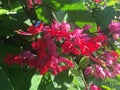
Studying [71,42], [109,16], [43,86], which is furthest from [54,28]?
[109,16]

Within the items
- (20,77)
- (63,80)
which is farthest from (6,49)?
(63,80)

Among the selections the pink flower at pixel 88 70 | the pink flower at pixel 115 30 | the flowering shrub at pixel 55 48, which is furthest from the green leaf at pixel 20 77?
the pink flower at pixel 115 30

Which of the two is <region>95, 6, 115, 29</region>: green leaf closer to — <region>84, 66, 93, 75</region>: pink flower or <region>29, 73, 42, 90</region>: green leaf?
<region>84, 66, 93, 75</region>: pink flower

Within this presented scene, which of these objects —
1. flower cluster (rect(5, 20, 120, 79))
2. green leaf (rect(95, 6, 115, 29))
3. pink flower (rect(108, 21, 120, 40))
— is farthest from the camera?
green leaf (rect(95, 6, 115, 29))

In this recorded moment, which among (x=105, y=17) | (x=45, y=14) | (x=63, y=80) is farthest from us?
(x=105, y=17)

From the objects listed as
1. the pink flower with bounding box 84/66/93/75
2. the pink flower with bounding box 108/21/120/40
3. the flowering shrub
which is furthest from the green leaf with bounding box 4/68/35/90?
the pink flower with bounding box 108/21/120/40

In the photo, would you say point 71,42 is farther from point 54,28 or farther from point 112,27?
point 112,27

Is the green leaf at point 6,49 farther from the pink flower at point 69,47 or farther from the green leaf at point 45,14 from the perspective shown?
the pink flower at point 69,47

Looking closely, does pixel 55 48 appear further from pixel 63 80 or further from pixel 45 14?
pixel 45 14
